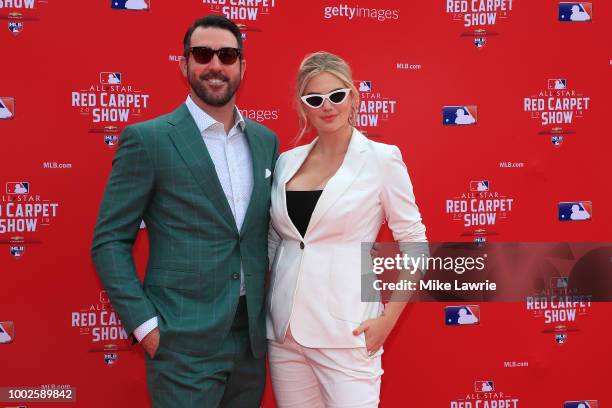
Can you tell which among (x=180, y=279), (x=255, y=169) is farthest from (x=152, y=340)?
(x=255, y=169)

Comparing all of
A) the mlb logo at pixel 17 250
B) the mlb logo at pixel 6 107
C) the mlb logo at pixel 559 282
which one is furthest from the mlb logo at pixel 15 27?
the mlb logo at pixel 559 282

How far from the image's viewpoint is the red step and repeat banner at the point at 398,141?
307 cm

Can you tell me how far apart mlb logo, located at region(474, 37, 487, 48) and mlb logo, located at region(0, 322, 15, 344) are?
316cm

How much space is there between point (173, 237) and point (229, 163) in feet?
1.22

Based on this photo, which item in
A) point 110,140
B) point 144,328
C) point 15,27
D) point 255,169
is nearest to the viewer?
point 144,328

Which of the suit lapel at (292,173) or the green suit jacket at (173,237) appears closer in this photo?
the green suit jacket at (173,237)

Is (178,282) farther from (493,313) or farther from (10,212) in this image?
(493,313)

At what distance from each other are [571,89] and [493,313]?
58.6 inches

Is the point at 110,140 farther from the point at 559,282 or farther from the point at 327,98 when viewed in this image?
the point at 559,282

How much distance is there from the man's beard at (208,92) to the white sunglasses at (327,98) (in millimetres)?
306

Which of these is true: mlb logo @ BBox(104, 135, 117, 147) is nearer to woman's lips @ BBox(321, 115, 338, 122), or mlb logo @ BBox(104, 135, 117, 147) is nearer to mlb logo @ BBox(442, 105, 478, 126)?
woman's lips @ BBox(321, 115, 338, 122)

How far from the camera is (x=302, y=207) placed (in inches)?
86.7

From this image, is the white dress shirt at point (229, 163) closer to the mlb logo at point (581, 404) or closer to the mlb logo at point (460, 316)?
the mlb logo at point (460, 316)

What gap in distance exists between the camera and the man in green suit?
209 centimetres
